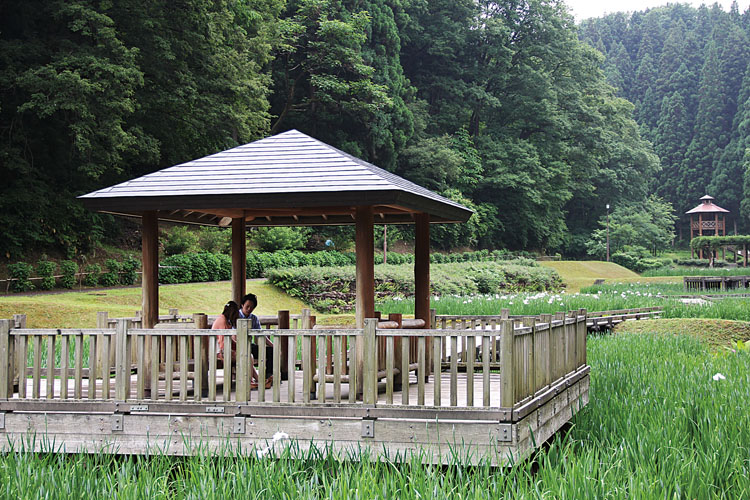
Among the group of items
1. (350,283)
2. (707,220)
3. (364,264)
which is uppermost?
(707,220)

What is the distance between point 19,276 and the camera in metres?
22.5

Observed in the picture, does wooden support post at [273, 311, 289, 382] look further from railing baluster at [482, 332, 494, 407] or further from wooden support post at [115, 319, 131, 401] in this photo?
railing baluster at [482, 332, 494, 407]

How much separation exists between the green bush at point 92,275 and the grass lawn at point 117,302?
1191 millimetres

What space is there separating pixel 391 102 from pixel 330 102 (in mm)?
3228

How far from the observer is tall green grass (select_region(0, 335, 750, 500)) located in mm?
5000

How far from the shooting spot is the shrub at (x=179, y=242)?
29.2 m

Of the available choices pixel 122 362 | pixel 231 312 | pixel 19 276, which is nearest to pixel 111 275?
pixel 19 276

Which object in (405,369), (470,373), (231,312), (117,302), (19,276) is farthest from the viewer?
(19,276)

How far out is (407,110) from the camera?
145 feet

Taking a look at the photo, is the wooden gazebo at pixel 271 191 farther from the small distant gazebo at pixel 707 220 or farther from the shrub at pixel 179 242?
the small distant gazebo at pixel 707 220

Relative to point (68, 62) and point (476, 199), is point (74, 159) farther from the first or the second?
point (476, 199)

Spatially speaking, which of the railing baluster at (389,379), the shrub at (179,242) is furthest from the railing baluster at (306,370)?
the shrub at (179,242)

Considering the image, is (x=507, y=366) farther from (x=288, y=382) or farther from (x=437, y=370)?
(x=288, y=382)

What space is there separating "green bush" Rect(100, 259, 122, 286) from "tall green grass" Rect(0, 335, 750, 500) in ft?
63.5
